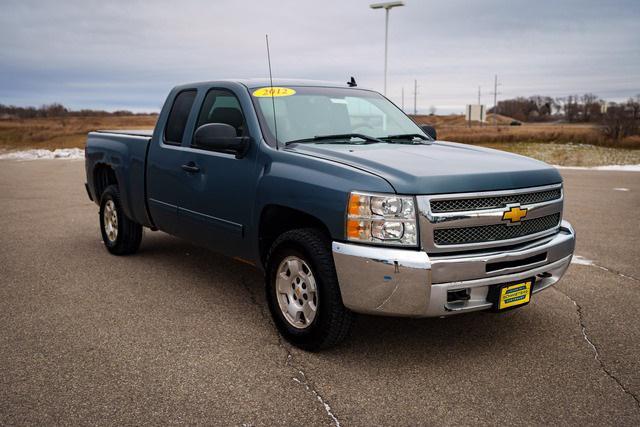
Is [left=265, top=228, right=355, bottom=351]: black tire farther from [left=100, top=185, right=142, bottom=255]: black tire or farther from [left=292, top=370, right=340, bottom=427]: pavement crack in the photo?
[left=100, top=185, right=142, bottom=255]: black tire

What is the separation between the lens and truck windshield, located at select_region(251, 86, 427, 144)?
15.3 feet

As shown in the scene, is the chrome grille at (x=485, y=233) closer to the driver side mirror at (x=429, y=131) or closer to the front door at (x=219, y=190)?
the front door at (x=219, y=190)

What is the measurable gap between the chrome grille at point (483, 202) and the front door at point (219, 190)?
1475mm

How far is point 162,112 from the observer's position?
235 inches

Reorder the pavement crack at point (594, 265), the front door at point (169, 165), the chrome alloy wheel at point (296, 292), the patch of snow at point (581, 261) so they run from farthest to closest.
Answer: the patch of snow at point (581, 261) → the pavement crack at point (594, 265) → the front door at point (169, 165) → the chrome alloy wheel at point (296, 292)

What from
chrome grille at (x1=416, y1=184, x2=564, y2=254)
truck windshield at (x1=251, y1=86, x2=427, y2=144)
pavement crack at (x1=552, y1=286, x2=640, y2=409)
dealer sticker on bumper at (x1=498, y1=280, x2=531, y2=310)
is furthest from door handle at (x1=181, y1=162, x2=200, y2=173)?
pavement crack at (x1=552, y1=286, x2=640, y2=409)

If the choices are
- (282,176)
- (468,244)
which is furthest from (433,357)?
(282,176)

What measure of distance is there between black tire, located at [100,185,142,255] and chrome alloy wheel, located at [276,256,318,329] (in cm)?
312

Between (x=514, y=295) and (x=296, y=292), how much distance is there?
143 cm

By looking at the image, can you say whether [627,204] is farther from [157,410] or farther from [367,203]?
[157,410]

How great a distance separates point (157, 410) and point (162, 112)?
3.50m

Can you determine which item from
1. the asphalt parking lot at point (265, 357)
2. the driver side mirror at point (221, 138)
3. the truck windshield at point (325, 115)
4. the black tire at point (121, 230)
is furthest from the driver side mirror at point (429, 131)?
the black tire at point (121, 230)

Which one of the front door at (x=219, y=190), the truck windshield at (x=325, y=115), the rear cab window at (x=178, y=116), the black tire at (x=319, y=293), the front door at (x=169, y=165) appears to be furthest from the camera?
the rear cab window at (x=178, y=116)

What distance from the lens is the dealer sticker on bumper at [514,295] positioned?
3736mm
